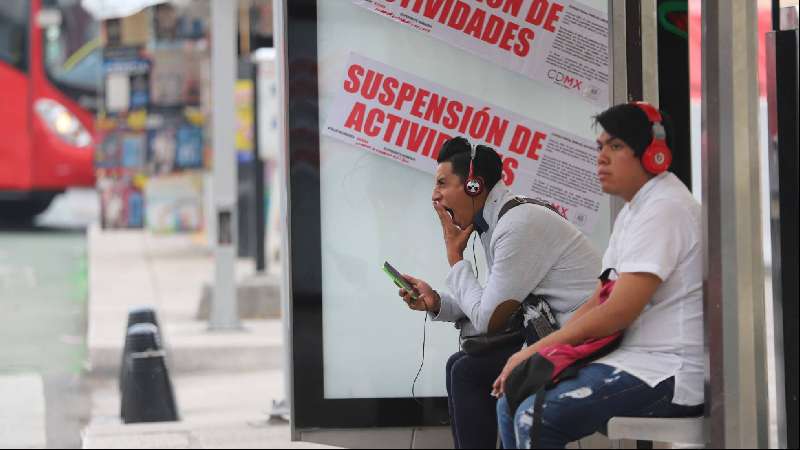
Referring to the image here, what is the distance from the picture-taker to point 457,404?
466cm

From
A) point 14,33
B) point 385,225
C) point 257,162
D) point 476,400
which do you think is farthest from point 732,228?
point 14,33

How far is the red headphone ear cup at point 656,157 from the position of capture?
13.1ft

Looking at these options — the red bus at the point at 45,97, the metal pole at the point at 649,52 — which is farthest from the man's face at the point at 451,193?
the red bus at the point at 45,97

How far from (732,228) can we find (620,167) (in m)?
0.37

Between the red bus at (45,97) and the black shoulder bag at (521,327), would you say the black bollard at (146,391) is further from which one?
the red bus at (45,97)

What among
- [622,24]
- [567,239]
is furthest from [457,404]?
[622,24]

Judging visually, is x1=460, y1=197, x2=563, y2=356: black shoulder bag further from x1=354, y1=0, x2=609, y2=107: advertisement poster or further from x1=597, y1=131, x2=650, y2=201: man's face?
x1=354, y1=0, x2=609, y2=107: advertisement poster

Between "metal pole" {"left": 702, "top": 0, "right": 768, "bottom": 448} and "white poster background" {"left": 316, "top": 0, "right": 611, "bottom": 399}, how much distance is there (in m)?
1.33

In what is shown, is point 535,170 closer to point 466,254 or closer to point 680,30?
point 466,254

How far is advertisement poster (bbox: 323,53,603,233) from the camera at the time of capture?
5.40m

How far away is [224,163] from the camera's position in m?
10.3

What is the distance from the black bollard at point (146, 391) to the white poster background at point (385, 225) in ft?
7.84

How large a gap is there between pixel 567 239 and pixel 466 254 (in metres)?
1.07

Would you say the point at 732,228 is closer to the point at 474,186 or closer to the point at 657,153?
the point at 657,153
